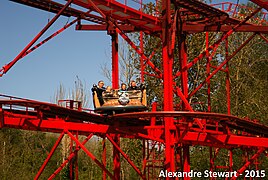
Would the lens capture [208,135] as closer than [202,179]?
Yes

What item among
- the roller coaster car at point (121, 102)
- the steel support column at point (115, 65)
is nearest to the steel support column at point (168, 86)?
the roller coaster car at point (121, 102)

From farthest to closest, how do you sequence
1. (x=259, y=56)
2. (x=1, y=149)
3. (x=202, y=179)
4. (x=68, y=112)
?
(x=259, y=56)
(x=1, y=149)
(x=202, y=179)
(x=68, y=112)

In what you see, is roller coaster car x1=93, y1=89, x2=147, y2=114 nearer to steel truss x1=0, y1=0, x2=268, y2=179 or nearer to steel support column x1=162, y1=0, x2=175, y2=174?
steel truss x1=0, y1=0, x2=268, y2=179

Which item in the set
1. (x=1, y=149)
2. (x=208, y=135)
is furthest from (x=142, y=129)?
(x=1, y=149)

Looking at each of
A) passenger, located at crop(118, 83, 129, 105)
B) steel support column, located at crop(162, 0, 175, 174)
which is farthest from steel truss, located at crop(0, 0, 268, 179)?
passenger, located at crop(118, 83, 129, 105)

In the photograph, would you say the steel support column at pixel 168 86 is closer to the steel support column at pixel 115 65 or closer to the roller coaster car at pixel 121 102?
the roller coaster car at pixel 121 102

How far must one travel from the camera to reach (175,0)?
54.0ft

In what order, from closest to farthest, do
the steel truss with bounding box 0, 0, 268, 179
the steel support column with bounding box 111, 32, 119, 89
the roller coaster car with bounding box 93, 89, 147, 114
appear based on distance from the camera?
1. the steel truss with bounding box 0, 0, 268, 179
2. the roller coaster car with bounding box 93, 89, 147, 114
3. the steel support column with bounding box 111, 32, 119, 89

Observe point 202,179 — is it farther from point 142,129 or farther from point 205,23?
point 142,129

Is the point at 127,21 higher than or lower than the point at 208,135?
higher

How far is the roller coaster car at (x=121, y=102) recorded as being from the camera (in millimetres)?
16406

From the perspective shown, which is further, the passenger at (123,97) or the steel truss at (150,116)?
the passenger at (123,97)

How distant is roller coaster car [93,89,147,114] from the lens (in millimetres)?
16406

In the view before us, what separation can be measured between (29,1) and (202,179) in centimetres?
2126
